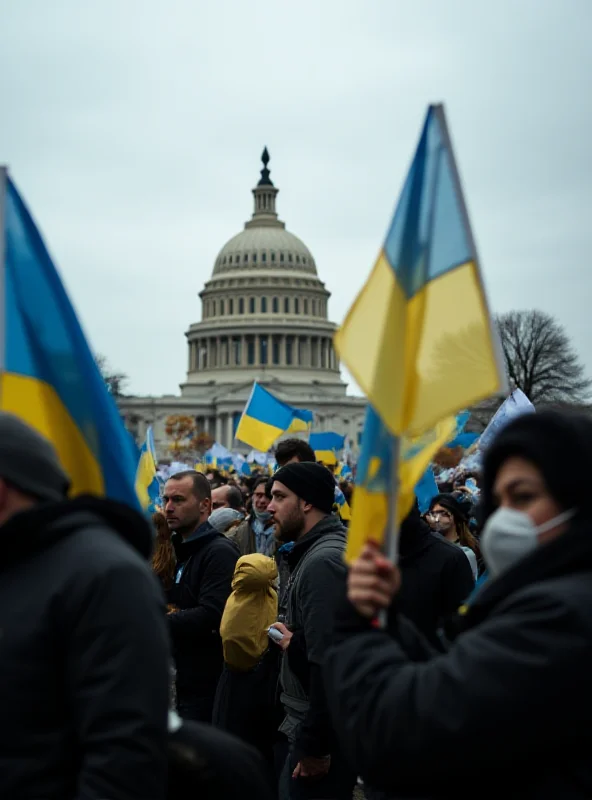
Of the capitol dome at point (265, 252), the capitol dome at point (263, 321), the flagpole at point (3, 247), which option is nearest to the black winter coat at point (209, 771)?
the flagpole at point (3, 247)

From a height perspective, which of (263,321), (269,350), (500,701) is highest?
(263,321)

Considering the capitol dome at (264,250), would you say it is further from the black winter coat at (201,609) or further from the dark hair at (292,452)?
the black winter coat at (201,609)

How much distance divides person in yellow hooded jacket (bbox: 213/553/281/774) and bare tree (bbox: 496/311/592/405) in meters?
59.6

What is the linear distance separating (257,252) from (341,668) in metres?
124

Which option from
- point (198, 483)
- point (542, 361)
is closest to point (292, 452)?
point (198, 483)

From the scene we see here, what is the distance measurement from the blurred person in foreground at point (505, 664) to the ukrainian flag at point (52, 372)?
3.14 feet

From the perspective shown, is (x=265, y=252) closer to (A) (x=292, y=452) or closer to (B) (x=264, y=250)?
(B) (x=264, y=250)

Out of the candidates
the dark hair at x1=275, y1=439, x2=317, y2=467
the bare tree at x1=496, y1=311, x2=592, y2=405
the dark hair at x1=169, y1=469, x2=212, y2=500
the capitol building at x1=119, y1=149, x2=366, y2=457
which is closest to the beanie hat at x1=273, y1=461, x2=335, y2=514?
the dark hair at x1=169, y1=469, x2=212, y2=500

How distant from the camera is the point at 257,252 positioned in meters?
126

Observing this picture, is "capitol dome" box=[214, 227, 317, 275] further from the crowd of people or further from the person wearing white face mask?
the crowd of people

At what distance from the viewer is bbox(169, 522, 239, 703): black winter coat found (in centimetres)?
627

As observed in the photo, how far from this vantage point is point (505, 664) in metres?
2.36

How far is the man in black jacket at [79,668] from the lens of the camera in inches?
99.4

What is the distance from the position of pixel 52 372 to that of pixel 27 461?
2.09 ft
